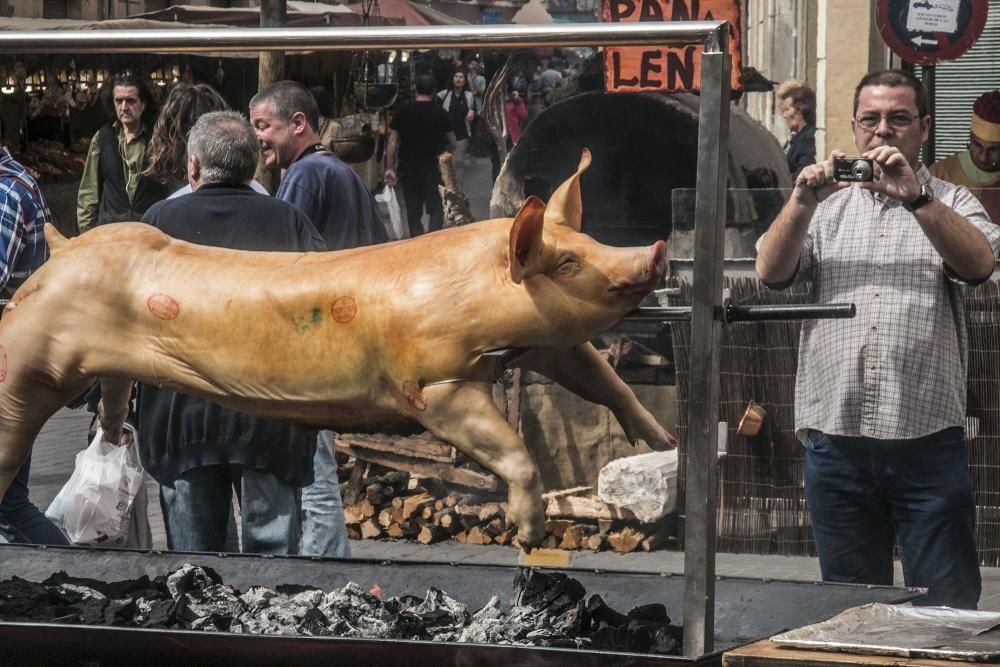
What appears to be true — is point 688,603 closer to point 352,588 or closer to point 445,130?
point 352,588

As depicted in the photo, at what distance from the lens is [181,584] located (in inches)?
164

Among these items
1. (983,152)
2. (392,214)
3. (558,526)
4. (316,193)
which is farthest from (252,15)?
(316,193)

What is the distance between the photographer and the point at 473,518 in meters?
7.87

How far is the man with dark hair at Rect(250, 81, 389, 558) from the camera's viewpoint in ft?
17.7

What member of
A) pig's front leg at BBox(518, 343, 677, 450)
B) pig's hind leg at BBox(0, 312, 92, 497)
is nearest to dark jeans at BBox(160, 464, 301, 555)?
pig's hind leg at BBox(0, 312, 92, 497)

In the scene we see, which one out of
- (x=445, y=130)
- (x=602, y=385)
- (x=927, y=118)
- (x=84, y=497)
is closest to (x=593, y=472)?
(x=84, y=497)

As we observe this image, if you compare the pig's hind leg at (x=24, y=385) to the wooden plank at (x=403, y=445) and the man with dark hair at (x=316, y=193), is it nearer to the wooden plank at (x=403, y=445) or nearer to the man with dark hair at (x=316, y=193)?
the man with dark hair at (x=316, y=193)

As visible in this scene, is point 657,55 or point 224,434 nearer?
point 224,434

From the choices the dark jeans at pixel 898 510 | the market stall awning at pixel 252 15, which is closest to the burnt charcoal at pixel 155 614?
the dark jeans at pixel 898 510

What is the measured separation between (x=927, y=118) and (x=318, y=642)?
7.32 ft

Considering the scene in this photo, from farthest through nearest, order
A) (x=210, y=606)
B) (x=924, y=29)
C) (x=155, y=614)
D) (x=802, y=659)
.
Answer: (x=924, y=29) → (x=210, y=606) → (x=155, y=614) → (x=802, y=659)

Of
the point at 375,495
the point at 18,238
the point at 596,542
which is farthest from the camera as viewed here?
the point at 375,495

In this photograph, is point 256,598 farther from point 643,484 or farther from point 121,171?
point 643,484

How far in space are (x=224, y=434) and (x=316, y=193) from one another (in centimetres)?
109
